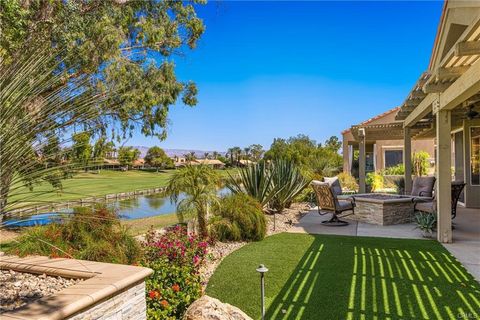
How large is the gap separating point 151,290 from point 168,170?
3138 millimetres

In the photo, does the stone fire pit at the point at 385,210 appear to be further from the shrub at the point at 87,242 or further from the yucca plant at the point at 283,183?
the shrub at the point at 87,242

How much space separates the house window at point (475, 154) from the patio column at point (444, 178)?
559 cm

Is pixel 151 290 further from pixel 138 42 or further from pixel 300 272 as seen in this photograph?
pixel 138 42

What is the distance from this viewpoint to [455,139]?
41.5ft

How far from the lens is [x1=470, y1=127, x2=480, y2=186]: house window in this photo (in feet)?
36.7

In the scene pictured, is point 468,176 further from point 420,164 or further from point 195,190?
point 195,190

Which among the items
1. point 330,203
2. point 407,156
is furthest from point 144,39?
point 407,156

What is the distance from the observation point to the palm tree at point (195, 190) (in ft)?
20.6

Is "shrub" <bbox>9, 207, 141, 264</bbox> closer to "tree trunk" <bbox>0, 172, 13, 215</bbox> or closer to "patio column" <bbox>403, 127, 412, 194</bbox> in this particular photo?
"tree trunk" <bbox>0, 172, 13, 215</bbox>

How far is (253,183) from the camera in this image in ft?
29.9

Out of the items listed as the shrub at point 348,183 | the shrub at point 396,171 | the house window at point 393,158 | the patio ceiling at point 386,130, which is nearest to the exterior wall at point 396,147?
the house window at point 393,158

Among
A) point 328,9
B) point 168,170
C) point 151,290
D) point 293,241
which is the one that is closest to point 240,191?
point 293,241

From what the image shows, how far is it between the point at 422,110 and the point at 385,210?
2.86 metres

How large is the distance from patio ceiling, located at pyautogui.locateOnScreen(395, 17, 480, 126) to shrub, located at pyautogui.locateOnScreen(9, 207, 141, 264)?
16.6 ft
